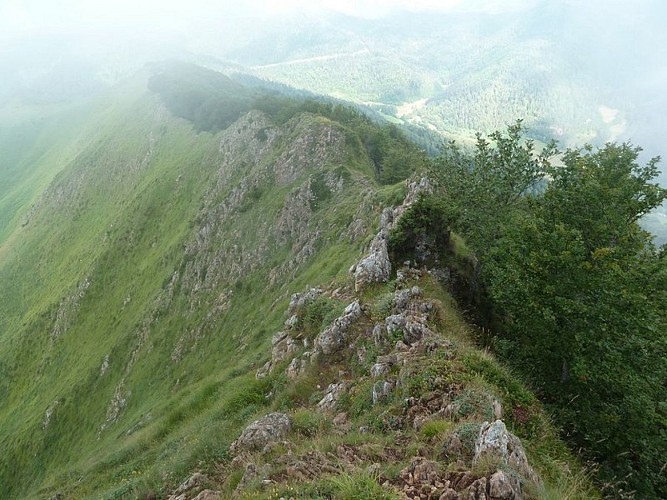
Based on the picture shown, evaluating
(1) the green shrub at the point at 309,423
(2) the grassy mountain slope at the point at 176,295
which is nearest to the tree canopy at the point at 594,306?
(2) the grassy mountain slope at the point at 176,295

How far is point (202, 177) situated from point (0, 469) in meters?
65.8

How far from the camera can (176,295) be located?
74312mm

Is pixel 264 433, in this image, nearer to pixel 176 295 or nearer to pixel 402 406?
pixel 402 406

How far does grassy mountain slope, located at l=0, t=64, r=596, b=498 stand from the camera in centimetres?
3049

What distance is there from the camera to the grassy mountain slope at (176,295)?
3049 cm

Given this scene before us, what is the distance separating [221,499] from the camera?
1302cm

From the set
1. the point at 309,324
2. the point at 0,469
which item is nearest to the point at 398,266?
the point at 309,324

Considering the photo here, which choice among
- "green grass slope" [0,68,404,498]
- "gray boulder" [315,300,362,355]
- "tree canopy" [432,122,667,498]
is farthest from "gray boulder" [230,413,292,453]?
"tree canopy" [432,122,667,498]

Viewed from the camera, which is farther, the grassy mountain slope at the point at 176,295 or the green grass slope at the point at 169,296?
the green grass slope at the point at 169,296

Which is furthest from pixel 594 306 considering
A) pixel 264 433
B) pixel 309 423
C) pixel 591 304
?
pixel 264 433

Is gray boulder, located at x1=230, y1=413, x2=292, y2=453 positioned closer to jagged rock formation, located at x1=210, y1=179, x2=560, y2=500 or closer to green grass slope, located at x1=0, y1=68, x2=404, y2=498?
jagged rock formation, located at x1=210, y1=179, x2=560, y2=500

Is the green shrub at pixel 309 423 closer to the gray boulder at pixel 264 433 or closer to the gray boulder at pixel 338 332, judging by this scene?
the gray boulder at pixel 264 433

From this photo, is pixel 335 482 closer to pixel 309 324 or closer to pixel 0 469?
pixel 309 324

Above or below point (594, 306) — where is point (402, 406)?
above
